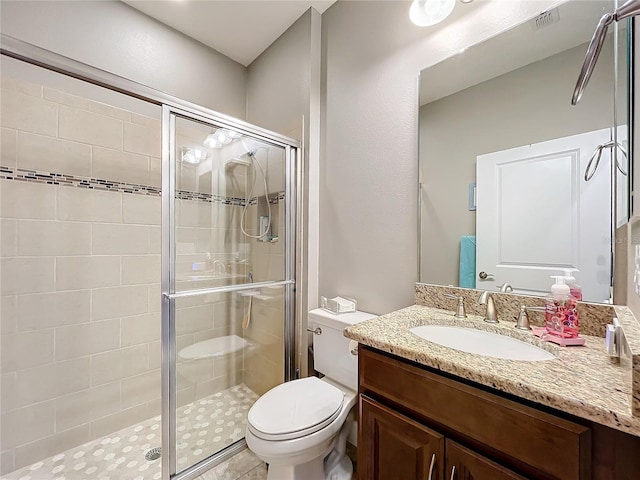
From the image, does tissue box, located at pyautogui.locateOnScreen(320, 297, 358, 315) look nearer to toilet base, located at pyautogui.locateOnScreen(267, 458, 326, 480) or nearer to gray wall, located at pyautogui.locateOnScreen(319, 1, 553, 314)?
gray wall, located at pyautogui.locateOnScreen(319, 1, 553, 314)

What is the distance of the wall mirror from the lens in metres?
0.93

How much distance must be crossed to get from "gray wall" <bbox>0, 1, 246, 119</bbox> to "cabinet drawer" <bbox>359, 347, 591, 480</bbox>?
2.31m

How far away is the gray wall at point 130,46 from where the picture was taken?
1.51m

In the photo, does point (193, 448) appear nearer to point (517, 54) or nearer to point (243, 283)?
point (243, 283)

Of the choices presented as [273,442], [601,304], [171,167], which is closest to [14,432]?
[273,442]

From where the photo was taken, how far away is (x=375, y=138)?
1551 mm

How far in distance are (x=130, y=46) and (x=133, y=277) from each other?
5.03ft

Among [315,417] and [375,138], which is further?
[375,138]

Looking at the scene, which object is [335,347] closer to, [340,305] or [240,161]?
[340,305]

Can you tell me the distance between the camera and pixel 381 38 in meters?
1.53

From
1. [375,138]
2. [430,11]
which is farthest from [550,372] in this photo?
[430,11]

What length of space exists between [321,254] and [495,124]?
46.8 inches

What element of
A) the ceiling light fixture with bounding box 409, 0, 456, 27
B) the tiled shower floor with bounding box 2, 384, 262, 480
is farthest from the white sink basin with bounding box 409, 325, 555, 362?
the ceiling light fixture with bounding box 409, 0, 456, 27

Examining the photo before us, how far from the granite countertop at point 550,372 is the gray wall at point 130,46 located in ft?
7.14
